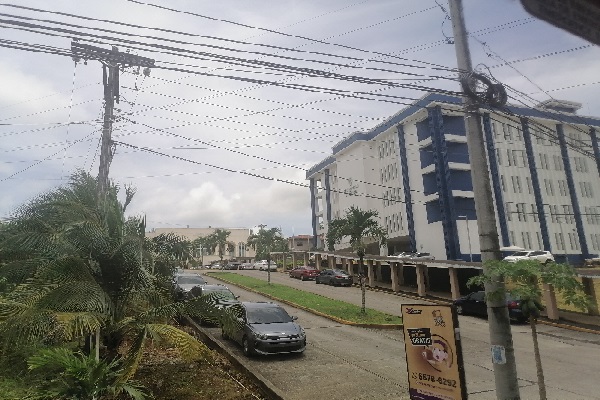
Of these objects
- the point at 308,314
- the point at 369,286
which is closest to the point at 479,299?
the point at 308,314

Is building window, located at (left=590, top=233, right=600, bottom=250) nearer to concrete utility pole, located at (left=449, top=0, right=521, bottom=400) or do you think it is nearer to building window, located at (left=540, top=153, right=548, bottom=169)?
building window, located at (left=540, top=153, right=548, bottom=169)

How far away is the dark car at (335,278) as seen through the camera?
1396 inches

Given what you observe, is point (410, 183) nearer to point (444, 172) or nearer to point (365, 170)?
point (444, 172)

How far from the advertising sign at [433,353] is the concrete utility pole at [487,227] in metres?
0.76

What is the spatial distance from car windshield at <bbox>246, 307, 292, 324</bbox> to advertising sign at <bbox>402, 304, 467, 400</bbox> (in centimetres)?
661

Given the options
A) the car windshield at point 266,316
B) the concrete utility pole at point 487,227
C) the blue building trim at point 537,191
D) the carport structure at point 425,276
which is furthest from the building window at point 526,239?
the concrete utility pole at point 487,227

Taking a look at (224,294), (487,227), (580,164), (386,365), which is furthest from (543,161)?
(487,227)

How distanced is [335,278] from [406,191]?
19261 millimetres

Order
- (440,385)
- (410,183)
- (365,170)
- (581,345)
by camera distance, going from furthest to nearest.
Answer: (365,170)
(410,183)
(581,345)
(440,385)

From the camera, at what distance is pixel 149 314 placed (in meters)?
9.37

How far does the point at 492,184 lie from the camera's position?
46.1 metres

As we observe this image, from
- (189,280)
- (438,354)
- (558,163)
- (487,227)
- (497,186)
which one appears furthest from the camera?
(558,163)

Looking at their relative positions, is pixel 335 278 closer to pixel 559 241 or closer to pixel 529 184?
pixel 529 184

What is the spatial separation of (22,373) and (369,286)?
30.2 m
